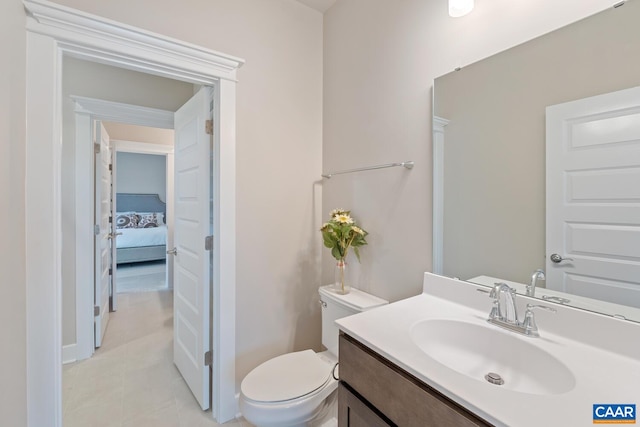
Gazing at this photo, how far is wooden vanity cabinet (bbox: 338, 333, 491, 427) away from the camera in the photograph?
2.24 ft

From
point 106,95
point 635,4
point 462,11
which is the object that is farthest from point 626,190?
point 106,95

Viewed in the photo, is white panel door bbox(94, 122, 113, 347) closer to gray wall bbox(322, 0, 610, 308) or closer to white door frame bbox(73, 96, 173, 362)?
white door frame bbox(73, 96, 173, 362)

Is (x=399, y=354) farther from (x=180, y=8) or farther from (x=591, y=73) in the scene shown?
(x=180, y=8)

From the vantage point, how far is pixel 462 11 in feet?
3.79

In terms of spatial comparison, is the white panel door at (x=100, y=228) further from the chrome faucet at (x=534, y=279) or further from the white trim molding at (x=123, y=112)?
the chrome faucet at (x=534, y=279)

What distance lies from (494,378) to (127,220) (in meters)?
7.29

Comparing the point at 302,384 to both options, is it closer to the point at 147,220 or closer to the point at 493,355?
the point at 493,355

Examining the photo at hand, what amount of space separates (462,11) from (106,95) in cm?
261

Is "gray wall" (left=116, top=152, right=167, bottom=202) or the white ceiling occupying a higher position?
the white ceiling

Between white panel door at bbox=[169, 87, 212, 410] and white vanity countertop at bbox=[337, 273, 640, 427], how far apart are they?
43.7 inches

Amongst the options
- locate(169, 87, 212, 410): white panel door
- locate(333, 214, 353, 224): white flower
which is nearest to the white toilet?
locate(333, 214, 353, 224): white flower

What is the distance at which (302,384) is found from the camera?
4.41 ft

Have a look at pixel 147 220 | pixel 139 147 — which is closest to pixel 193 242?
pixel 139 147

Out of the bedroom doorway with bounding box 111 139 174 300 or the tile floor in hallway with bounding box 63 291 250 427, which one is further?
the bedroom doorway with bounding box 111 139 174 300
